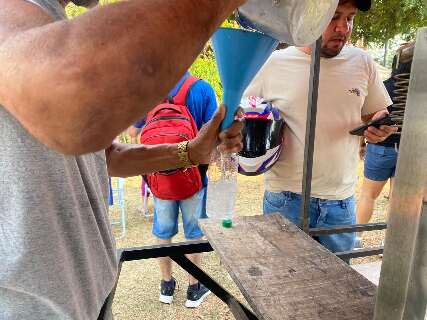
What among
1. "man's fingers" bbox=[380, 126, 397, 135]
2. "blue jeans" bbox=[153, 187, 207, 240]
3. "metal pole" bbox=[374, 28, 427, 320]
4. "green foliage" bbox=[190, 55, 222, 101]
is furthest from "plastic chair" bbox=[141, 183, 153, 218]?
"metal pole" bbox=[374, 28, 427, 320]

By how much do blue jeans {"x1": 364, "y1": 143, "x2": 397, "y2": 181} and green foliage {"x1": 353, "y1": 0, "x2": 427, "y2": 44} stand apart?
1.68m

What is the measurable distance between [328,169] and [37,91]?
6.33 ft

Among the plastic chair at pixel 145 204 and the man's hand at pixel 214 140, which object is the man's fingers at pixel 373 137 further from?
the plastic chair at pixel 145 204

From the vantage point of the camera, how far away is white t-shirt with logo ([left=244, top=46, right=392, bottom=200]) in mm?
2135

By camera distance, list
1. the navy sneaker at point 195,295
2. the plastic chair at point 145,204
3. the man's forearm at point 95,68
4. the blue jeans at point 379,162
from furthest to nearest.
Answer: the plastic chair at point 145,204 → the blue jeans at point 379,162 → the navy sneaker at point 195,295 → the man's forearm at point 95,68

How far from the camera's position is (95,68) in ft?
1.49

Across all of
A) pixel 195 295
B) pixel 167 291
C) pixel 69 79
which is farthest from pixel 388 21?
pixel 69 79

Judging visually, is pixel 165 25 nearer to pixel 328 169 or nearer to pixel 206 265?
pixel 328 169

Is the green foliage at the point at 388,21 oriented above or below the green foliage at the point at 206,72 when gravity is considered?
above

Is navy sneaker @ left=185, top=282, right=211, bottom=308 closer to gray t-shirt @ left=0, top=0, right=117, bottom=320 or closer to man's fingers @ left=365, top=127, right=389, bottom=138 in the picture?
man's fingers @ left=365, top=127, right=389, bottom=138

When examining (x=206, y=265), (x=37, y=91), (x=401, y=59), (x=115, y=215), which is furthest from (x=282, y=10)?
(x=115, y=215)

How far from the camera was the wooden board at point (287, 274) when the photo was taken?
3.67 ft

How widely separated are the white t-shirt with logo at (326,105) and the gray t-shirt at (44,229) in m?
1.46

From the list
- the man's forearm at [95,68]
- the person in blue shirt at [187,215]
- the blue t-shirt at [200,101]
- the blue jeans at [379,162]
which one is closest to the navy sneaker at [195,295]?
the person in blue shirt at [187,215]
